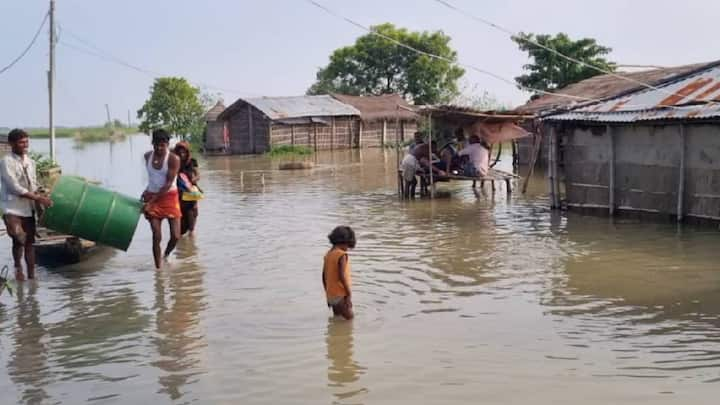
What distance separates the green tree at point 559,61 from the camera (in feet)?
98.5

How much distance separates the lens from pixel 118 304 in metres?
6.94

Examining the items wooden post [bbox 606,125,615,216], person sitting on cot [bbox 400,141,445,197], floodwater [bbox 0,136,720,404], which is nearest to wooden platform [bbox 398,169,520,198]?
person sitting on cot [bbox 400,141,445,197]

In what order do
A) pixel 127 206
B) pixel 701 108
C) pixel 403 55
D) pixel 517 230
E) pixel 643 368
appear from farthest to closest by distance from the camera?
pixel 403 55, pixel 517 230, pixel 701 108, pixel 127 206, pixel 643 368

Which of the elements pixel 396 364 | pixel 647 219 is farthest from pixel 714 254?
pixel 396 364

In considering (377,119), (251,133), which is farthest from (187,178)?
(377,119)

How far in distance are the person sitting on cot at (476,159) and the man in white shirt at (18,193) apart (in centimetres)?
900

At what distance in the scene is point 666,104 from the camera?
10828 mm

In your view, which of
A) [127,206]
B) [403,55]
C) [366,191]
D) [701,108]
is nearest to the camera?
[127,206]

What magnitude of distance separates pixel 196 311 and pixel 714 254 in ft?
17.9

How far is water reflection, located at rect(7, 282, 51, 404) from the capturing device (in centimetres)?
479

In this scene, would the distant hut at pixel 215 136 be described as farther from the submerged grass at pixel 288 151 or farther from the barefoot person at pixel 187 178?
the barefoot person at pixel 187 178

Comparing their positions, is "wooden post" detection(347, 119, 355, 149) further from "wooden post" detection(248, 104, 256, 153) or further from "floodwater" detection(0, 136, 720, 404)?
"floodwater" detection(0, 136, 720, 404)

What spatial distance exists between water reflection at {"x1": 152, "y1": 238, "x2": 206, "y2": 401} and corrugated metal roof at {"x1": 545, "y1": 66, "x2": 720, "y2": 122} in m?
6.16

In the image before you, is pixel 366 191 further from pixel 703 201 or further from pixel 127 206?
pixel 127 206
